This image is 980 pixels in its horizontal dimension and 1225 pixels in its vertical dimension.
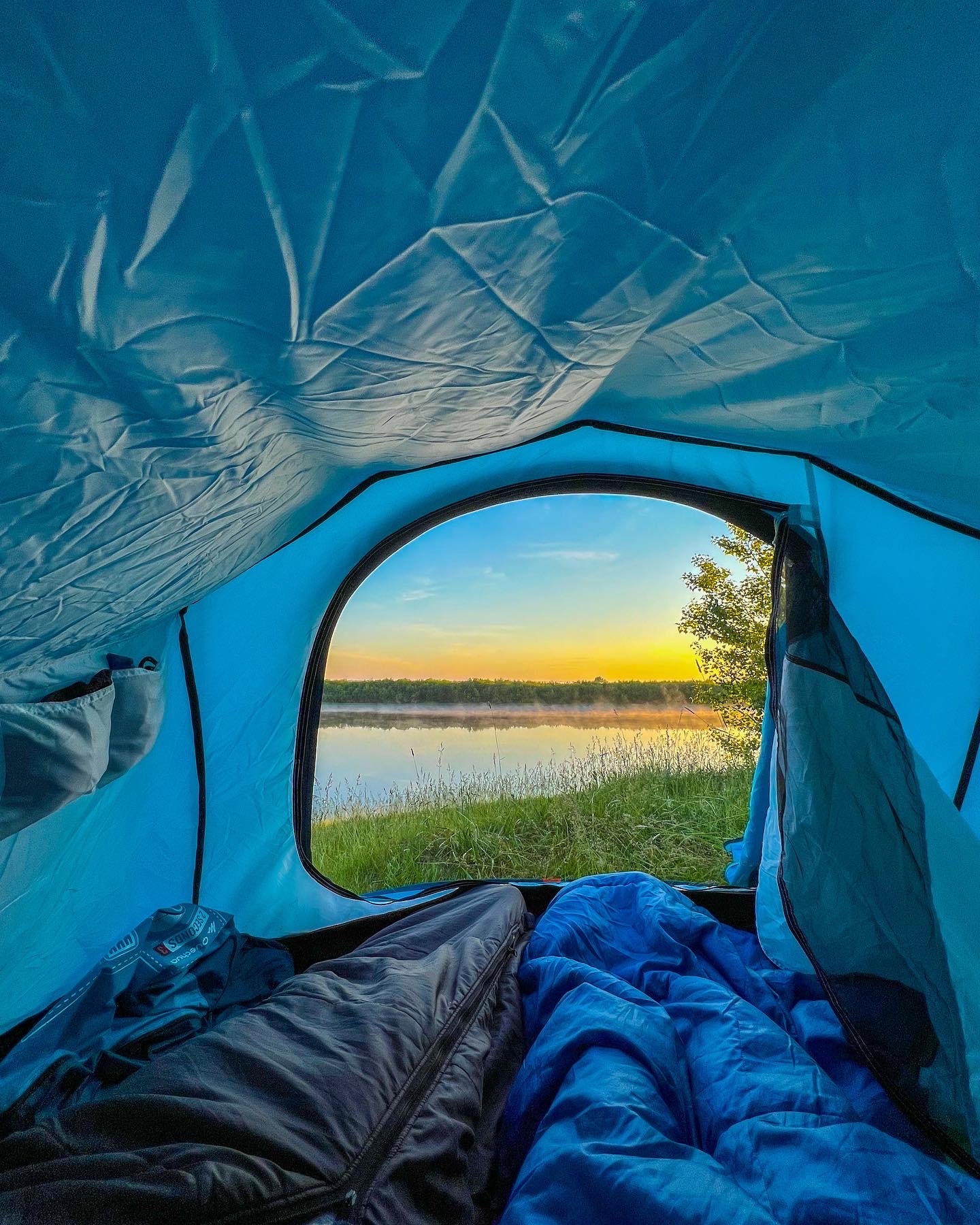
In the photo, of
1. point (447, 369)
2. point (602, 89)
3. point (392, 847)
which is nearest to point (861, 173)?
point (602, 89)

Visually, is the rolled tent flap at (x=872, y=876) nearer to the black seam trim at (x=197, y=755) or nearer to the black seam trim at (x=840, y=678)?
the black seam trim at (x=840, y=678)

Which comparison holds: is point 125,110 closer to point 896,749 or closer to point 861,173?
point 861,173

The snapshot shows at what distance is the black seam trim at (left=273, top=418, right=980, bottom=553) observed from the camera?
1.10m

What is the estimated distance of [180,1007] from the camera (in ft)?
3.21

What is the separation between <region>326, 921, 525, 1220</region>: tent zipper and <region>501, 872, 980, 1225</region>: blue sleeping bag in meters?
0.09

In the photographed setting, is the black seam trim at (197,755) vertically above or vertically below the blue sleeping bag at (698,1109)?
above

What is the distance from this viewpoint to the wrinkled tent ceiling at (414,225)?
0.93ft

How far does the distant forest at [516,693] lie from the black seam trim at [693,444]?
3.58 meters

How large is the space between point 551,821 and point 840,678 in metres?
2.37

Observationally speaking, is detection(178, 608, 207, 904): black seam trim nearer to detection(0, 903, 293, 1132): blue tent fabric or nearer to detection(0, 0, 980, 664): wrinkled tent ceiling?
detection(0, 903, 293, 1132): blue tent fabric

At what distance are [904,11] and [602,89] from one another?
0.19 meters

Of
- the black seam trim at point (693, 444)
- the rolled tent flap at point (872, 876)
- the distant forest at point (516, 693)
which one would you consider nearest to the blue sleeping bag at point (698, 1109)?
the rolled tent flap at point (872, 876)

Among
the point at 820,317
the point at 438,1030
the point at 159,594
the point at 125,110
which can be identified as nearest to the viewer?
the point at 125,110

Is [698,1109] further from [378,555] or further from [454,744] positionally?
[454,744]
